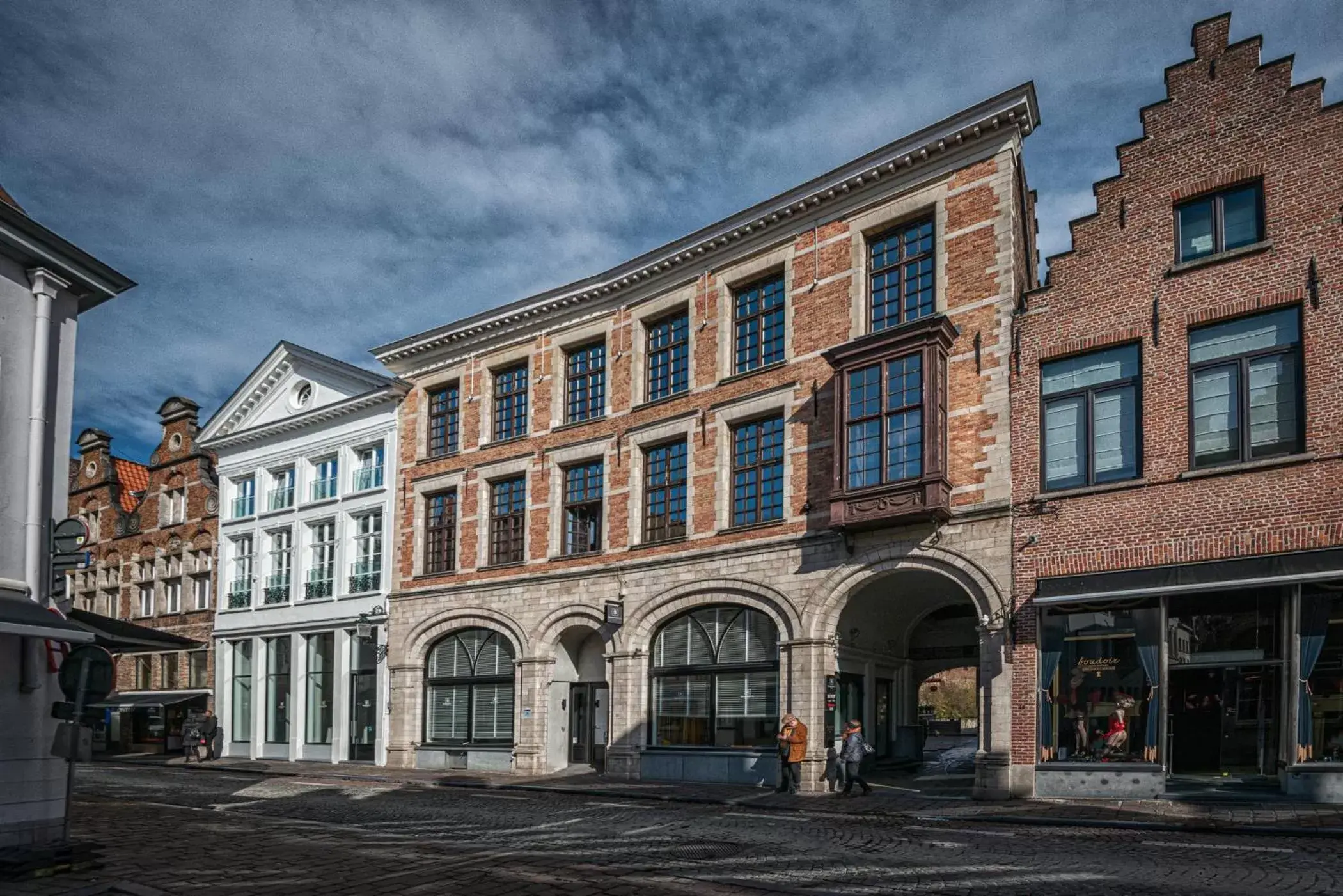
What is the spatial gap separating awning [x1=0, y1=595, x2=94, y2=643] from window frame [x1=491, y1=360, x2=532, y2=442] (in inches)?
672

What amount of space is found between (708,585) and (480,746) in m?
8.45

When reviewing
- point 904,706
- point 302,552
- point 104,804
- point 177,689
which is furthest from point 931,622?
point 177,689

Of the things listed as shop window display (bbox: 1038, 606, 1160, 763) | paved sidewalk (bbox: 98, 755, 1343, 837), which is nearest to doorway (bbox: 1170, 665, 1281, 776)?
shop window display (bbox: 1038, 606, 1160, 763)

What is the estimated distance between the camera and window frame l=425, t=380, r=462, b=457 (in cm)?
3091

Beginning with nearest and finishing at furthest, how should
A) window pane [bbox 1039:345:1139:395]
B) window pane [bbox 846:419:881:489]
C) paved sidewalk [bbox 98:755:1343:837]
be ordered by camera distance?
1. paved sidewalk [bbox 98:755:1343:837]
2. window pane [bbox 1039:345:1139:395]
3. window pane [bbox 846:419:881:489]

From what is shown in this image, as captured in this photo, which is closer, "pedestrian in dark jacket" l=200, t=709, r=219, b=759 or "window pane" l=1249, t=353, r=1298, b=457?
"window pane" l=1249, t=353, r=1298, b=457

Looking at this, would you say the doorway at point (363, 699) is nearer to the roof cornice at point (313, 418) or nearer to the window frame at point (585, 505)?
the roof cornice at point (313, 418)

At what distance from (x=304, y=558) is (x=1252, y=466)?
1053 inches

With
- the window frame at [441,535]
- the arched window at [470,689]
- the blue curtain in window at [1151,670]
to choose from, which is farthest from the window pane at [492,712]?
the blue curtain in window at [1151,670]

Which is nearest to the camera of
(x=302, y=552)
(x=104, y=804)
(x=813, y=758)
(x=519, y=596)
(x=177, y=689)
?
(x=104, y=804)

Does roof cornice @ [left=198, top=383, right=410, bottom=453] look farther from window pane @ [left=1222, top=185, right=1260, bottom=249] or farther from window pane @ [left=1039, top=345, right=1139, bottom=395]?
window pane @ [left=1222, top=185, right=1260, bottom=249]

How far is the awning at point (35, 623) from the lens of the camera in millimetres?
11227

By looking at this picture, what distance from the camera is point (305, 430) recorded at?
35.2 m

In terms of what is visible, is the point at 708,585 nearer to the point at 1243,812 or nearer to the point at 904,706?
the point at 904,706
